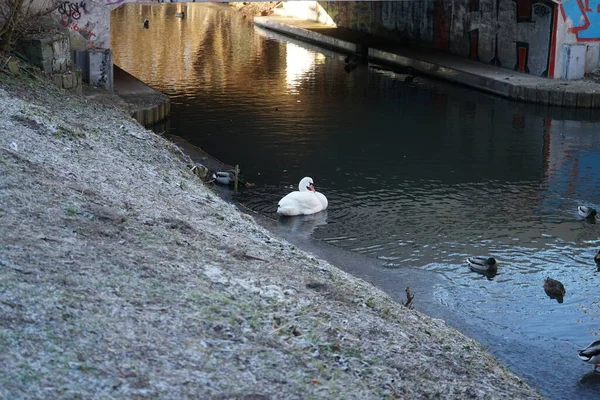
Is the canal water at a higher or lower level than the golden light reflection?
lower

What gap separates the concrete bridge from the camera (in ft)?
87.4

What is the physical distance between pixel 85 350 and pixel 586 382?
270 inches

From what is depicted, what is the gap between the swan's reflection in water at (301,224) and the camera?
16969mm

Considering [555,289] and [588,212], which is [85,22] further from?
[555,289]

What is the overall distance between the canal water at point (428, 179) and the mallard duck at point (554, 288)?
0.15m

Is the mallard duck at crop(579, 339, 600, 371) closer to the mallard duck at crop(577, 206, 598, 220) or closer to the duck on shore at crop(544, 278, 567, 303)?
the duck on shore at crop(544, 278, 567, 303)

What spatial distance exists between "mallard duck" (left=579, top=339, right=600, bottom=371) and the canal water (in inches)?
7.4

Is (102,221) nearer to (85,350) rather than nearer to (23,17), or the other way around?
(85,350)

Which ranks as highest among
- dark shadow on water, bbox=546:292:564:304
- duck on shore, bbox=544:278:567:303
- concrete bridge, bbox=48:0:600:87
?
concrete bridge, bbox=48:0:600:87

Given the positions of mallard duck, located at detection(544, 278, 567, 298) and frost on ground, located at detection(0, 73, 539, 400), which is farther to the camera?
mallard duck, located at detection(544, 278, 567, 298)

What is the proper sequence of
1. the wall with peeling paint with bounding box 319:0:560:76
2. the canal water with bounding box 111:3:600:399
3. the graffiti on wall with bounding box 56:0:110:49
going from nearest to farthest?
the canal water with bounding box 111:3:600:399, the graffiti on wall with bounding box 56:0:110:49, the wall with peeling paint with bounding box 319:0:560:76

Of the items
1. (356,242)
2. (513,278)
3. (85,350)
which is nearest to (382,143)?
(356,242)

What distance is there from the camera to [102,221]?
9.92 meters

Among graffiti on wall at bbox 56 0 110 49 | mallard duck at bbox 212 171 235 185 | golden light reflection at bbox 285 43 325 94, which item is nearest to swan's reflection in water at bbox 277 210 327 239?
→ mallard duck at bbox 212 171 235 185
